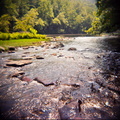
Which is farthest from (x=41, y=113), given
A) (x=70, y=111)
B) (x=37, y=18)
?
(x=37, y=18)

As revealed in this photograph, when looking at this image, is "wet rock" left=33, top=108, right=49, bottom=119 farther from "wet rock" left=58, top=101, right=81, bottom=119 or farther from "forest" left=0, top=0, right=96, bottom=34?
"forest" left=0, top=0, right=96, bottom=34

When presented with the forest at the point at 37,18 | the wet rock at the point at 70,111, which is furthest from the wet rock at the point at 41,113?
the forest at the point at 37,18

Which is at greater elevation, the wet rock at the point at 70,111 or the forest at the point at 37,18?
the forest at the point at 37,18

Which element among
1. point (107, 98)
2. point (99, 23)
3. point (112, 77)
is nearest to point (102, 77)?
point (112, 77)

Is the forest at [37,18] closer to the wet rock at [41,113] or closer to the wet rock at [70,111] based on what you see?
the wet rock at [70,111]

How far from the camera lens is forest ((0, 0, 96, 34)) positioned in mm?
28878

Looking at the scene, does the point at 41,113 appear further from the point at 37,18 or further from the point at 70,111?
the point at 37,18

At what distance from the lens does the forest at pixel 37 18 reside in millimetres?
28878

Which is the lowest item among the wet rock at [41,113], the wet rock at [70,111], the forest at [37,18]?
the wet rock at [70,111]

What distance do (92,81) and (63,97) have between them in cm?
113

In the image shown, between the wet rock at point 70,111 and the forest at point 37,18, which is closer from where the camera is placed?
the wet rock at point 70,111

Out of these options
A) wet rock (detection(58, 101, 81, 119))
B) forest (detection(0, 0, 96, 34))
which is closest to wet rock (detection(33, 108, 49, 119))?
wet rock (detection(58, 101, 81, 119))

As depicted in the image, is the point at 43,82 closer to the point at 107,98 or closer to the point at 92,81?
the point at 92,81

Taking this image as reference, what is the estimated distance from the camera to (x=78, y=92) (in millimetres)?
2238
